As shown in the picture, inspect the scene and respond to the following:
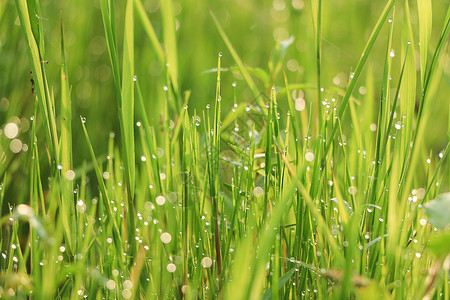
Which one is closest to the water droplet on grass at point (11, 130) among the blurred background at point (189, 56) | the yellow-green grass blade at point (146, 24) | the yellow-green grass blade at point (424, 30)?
the blurred background at point (189, 56)

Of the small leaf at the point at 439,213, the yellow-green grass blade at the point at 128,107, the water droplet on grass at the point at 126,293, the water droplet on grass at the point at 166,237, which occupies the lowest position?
the water droplet on grass at the point at 126,293

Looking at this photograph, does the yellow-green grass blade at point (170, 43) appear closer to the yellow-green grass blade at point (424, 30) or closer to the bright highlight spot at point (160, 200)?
the bright highlight spot at point (160, 200)

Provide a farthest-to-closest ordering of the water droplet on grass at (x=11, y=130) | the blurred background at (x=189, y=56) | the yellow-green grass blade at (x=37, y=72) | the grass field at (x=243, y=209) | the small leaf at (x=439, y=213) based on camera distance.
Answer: the blurred background at (x=189, y=56)
the water droplet on grass at (x=11, y=130)
the yellow-green grass blade at (x=37, y=72)
the grass field at (x=243, y=209)
the small leaf at (x=439, y=213)

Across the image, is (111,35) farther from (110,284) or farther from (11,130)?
(11,130)

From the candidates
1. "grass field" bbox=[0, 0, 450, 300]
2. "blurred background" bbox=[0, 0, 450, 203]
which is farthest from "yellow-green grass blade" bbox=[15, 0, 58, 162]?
"blurred background" bbox=[0, 0, 450, 203]

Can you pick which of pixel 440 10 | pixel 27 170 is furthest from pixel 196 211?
pixel 440 10

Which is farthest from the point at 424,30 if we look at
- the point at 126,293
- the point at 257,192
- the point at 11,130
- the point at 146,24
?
the point at 11,130

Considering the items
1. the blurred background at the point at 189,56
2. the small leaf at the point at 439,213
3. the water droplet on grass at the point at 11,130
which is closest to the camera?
the small leaf at the point at 439,213

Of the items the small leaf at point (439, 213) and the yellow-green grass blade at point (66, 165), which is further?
the yellow-green grass blade at point (66, 165)

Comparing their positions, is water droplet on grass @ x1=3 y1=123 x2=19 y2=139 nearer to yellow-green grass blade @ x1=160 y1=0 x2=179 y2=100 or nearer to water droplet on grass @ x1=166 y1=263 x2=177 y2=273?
yellow-green grass blade @ x1=160 y1=0 x2=179 y2=100
